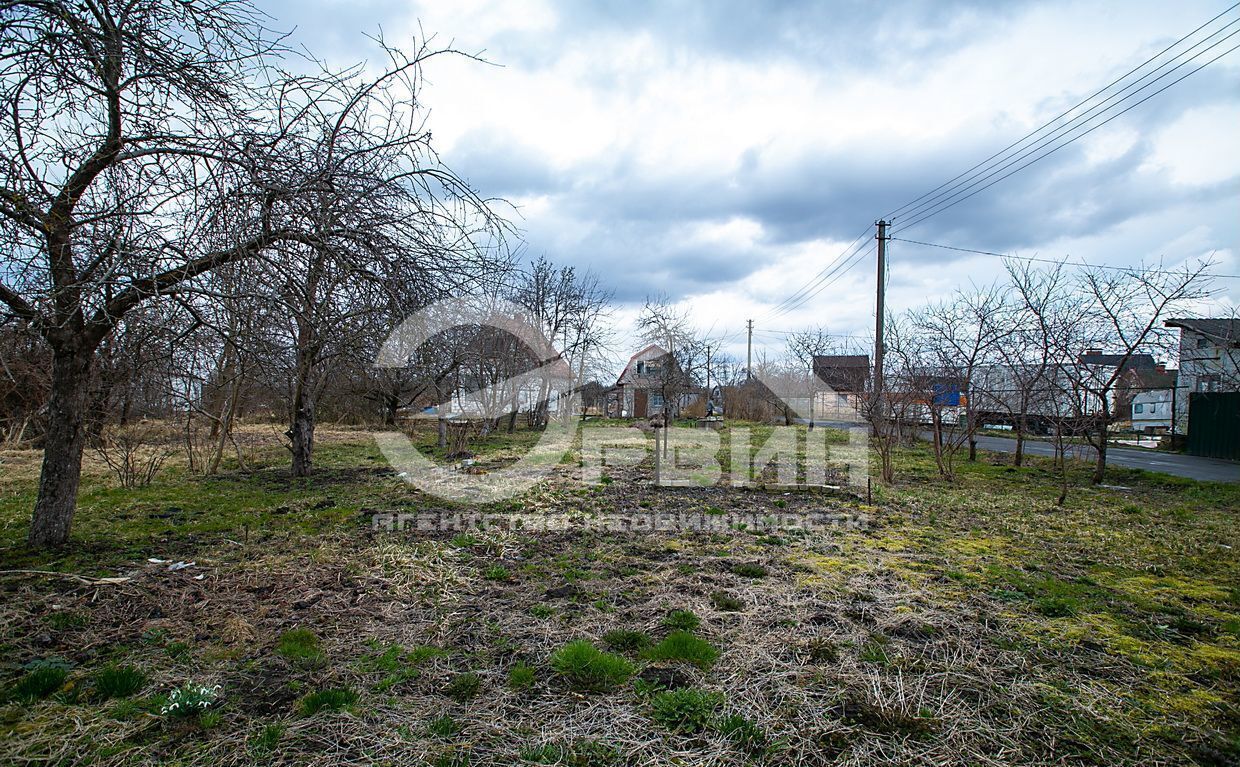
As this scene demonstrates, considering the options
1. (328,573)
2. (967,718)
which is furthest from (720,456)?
(967,718)

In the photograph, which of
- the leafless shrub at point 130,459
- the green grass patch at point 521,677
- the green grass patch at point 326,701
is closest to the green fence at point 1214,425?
the green grass patch at point 521,677

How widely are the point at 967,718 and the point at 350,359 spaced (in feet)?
13.5

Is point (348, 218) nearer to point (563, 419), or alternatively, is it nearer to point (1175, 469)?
point (1175, 469)

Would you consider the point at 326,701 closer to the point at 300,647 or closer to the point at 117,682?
the point at 300,647

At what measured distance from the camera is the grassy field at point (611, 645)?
2170 millimetres

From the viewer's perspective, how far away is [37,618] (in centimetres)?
310

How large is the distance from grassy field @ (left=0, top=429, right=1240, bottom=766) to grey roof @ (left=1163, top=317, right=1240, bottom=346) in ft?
19.2

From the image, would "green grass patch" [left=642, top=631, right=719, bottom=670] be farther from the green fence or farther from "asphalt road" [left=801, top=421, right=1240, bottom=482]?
the green fence

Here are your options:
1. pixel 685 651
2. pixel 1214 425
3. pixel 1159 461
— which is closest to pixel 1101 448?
pixel 1159 461

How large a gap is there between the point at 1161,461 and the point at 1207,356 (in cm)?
882

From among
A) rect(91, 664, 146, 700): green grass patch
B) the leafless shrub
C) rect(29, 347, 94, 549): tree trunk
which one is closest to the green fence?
rect(91, 664, 146, 700): green grass patch

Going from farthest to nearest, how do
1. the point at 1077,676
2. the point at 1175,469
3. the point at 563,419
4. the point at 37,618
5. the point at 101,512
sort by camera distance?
the point at 563,419 → the point at 1175,469 → the point at 101,512 → the point at 37,618 → the point at 1077,676

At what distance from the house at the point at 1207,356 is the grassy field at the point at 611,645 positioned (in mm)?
7269

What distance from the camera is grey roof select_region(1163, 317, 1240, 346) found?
947 cm
